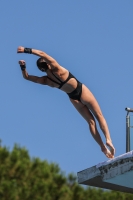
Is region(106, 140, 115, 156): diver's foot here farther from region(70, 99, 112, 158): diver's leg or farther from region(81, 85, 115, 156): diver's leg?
region(70, 99, 112, 158): diver's leg

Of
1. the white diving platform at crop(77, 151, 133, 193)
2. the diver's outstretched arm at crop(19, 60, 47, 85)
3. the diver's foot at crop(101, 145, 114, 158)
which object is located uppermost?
the diver's outstretched arm at crop(19, 60, 47, 85)

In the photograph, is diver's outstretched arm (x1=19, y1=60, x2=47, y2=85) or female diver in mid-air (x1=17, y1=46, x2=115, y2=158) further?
diver's outstretched arm (x1=19, y1=60, x2=47, y2=85)

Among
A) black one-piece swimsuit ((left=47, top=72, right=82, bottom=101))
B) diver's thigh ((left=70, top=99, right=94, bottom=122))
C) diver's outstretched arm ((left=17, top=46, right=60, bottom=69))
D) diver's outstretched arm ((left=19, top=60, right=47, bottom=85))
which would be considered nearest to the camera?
diver's outstretched arm ((left=17, top=46, right=60, bottom=69))

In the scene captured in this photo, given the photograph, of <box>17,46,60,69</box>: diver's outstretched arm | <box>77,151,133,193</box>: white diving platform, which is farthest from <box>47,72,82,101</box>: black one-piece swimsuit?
<box>77,151,133,193</box>: white diving platform

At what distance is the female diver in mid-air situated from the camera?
10.8 metres

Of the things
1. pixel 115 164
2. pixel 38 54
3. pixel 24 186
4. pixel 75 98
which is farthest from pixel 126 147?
pixel 24 186

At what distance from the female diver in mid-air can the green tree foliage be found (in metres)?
17.3

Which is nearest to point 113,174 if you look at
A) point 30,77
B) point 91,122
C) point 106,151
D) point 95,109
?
point 106,151

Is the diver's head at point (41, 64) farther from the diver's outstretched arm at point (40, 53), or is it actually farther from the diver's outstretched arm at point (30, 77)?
the diver's outstretched arm at point (30, 77)

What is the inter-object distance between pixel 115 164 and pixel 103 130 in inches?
26.0

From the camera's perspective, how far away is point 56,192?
31.1 meters

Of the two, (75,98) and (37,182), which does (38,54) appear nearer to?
(75,98)

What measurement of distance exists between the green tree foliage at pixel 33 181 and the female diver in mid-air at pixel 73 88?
1726 centimetres

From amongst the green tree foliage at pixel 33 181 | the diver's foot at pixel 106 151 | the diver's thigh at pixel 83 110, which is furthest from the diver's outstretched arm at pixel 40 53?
the green tree foliage at pixel 33 181
